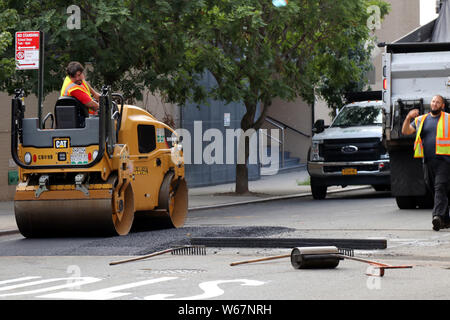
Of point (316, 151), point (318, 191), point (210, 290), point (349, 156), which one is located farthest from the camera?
point (318, 191)

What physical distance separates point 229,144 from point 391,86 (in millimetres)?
15295

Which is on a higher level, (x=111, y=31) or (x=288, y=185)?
(x=111, y=31)

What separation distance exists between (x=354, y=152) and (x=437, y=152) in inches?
349

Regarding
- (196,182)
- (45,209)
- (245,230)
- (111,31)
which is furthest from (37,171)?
(196,182)

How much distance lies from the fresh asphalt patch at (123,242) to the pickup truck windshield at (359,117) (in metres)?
10.2

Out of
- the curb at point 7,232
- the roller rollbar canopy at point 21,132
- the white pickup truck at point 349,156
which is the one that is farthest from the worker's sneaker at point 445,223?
the white pickup truck at point 349,156

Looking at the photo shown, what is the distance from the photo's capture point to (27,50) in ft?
60.2

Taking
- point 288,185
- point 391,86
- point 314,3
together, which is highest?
point 314,3

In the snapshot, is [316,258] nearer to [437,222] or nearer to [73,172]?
[437,222]

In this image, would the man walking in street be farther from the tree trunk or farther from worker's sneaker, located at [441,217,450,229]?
the tree trunk

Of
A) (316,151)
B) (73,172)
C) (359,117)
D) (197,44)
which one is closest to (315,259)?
(73,172)
